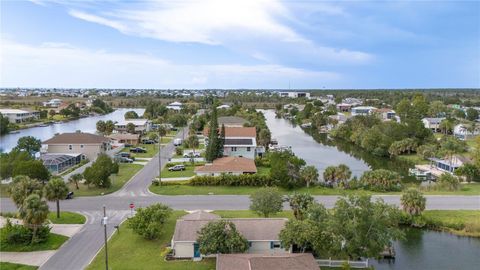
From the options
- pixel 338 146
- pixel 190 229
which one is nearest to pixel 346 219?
pixel 190 229

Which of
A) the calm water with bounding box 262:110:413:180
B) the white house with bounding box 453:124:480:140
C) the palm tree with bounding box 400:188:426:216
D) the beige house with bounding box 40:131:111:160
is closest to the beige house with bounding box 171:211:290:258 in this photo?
the palm tree with bounding box 400:188:426:216

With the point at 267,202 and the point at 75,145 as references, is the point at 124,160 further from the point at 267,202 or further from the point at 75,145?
the point at 267,202

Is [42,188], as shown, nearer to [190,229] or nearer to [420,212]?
[190,229]

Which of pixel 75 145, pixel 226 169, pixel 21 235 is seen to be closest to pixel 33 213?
pixel 21 235

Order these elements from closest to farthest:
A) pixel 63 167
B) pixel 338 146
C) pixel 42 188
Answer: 1. pixel 42 188
2. pixel 63 167
3. pixel 338 146

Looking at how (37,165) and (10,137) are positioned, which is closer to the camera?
(37,165)

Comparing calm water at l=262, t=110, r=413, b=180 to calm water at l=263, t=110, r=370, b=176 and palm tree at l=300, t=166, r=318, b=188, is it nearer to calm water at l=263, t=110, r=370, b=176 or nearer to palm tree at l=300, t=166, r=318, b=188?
calm water at l=263, t=110, r=370, b=176
